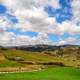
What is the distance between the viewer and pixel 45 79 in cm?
5794

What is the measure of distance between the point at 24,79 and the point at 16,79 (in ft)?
6.09

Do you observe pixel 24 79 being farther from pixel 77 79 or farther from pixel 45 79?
pixel 77 79

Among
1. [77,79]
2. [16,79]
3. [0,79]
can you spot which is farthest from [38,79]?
[77,79]

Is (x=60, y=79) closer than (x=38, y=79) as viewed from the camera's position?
No

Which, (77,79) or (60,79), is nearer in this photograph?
(60,79)

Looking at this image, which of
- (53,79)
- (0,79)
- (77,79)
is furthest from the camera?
(77,79)

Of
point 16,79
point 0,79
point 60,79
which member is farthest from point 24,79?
point 60,79

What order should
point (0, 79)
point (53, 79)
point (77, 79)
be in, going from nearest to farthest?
point (0, 79) < point (53, 79) < point (77, 79)

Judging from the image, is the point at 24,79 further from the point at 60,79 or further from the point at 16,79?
the point at 60,79

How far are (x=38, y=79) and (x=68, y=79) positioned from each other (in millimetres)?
9421

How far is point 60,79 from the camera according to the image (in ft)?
200

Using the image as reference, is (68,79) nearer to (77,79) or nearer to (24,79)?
(77,79)

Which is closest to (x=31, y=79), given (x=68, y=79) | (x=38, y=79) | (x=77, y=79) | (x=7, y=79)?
(x=38, y=79)

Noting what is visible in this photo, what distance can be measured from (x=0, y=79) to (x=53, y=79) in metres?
12.9
